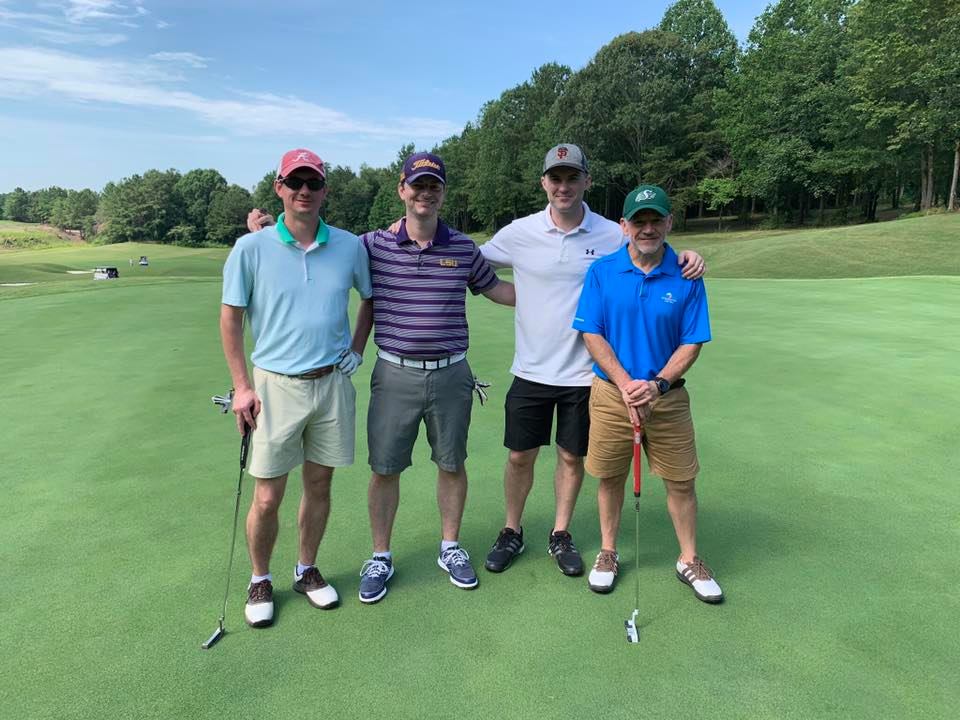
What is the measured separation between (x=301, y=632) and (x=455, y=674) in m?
0.76

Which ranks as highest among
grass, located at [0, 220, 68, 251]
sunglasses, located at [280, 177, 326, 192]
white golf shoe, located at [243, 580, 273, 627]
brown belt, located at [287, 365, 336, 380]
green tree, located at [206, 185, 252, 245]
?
green tree, located at [206, 185, 252, 245]

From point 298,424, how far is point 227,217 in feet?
298

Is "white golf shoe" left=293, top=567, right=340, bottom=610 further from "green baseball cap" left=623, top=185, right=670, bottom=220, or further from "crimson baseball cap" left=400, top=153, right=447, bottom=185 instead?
"green baseball cap" left=623, top=185, right=670, bottom=220

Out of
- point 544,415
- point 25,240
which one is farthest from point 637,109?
point 25,240

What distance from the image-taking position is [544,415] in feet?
11.6

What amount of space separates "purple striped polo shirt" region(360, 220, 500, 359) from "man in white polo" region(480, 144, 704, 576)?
419 mm

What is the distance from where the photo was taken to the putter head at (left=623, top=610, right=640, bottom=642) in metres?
2.67

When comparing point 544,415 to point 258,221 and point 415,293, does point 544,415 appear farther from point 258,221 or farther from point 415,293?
point 258,221

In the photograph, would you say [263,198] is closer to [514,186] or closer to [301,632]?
[514,186]

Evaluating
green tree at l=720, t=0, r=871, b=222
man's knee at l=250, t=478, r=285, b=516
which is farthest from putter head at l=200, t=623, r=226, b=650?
green tree at l=720, t=0, r=871, b=222

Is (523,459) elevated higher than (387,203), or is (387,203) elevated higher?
(387,203)

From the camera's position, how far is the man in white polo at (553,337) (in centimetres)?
340

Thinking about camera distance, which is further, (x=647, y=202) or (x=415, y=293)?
(x=415, y=293)

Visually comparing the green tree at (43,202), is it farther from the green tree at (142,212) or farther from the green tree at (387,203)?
the green tree at (387,203)
